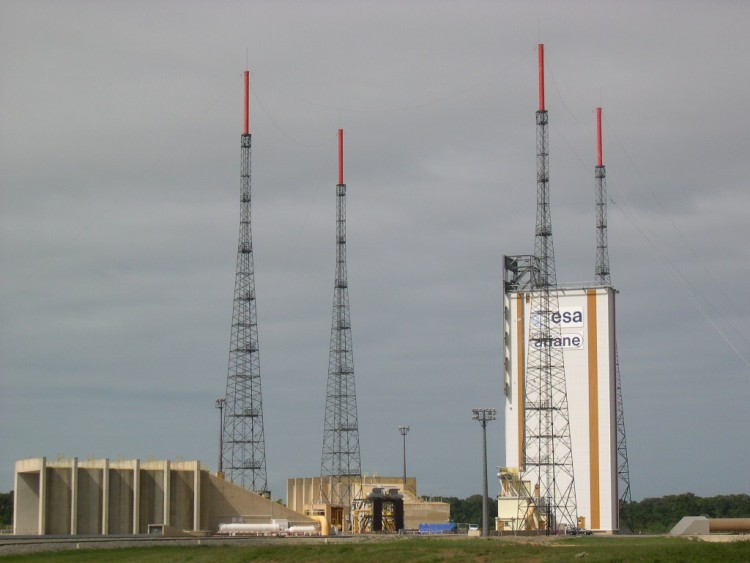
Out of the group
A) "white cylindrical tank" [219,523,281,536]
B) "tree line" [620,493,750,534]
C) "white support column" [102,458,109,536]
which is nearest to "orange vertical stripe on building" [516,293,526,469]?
"white cylindrical tank" [219,523,281,536]

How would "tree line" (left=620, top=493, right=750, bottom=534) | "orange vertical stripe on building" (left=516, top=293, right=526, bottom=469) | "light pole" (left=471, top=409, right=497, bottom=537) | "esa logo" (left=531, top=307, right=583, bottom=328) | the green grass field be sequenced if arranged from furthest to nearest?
"tree line" (left=620, top=493, right=750, bottom=534)
"orange vertical stripe on building" (left=516, top=293, right=526, bottom=469)
"esa logo" (left=531, top=307, right=583, bottom=328)
"light pole" (left=471, top=409, right=497, bottom=537)
the green grass field

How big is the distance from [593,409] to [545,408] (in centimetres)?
1465

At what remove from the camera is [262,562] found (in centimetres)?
5444

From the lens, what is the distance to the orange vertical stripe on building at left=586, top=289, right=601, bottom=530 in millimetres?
117312

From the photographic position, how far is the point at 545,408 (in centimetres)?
10644

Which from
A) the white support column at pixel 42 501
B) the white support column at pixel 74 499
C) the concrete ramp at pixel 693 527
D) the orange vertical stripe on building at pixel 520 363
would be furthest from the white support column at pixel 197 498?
the concrete ramp at pixel 693 527

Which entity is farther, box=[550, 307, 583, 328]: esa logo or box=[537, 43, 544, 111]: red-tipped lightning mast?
box=[550, 307, 583, 328]: esa logo

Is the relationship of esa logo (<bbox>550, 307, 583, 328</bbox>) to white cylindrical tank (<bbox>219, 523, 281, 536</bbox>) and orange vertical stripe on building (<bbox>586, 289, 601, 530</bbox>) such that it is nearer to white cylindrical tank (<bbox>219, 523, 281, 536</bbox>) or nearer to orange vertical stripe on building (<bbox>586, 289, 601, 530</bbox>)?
orange vertical stripe on building (<bbox>586, 289, 601, 530</bbox>)

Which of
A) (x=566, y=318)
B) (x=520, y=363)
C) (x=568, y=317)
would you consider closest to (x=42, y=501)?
→ (x=520, y=363)

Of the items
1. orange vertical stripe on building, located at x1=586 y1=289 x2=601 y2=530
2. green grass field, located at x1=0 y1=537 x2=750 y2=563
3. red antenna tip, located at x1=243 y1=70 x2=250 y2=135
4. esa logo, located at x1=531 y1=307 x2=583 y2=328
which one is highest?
red antenna tip, located at x1=243 y1=70 x2=250 y2=135

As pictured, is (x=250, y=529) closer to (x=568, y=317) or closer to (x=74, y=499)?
(x=74, y=499)

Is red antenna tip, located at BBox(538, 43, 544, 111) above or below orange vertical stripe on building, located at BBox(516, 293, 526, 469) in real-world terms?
above

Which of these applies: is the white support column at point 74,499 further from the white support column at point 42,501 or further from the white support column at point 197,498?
the white support column at point 197,498

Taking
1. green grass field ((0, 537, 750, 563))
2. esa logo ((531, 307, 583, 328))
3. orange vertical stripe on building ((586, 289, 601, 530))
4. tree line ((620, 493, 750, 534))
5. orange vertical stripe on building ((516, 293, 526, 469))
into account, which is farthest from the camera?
tree line ((620, 493, 750, 534))
